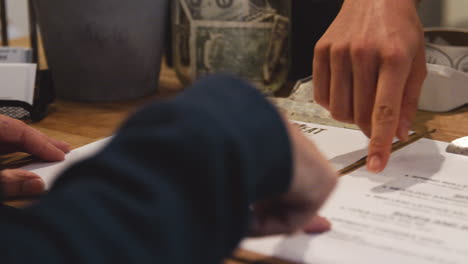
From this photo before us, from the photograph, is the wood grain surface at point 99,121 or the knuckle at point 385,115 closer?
the knuckle at point 385,115

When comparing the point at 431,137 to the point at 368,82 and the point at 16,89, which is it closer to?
the point at 368,82

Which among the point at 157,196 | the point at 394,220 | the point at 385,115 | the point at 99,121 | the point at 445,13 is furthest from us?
the point at 445,13

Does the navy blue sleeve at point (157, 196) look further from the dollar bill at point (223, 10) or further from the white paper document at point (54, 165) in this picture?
the dollar bill at point (223, 10)

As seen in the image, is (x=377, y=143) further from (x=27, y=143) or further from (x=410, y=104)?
(x=27, y=143)

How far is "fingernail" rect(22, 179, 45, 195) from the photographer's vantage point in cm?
52

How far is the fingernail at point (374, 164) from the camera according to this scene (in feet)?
1.78

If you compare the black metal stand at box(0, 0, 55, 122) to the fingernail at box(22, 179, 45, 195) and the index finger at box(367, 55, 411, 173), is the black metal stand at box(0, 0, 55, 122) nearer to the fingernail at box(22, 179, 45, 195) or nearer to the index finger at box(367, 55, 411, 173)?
the fingernail at box(22, 179, 45, 195)

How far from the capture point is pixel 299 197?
1.07 ft

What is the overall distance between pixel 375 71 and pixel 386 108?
5cm

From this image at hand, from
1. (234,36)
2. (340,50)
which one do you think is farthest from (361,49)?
(234,36)

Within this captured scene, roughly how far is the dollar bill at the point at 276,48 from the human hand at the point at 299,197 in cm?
54

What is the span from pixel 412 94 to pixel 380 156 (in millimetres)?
100

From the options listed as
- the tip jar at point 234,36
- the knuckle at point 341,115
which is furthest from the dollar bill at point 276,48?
the knuckle at point 341,115

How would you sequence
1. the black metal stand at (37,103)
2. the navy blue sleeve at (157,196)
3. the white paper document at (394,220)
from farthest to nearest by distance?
the black metal stand at (37,103)
the white paper document at (394,220)
the navy blue sleeve at (157,196)
